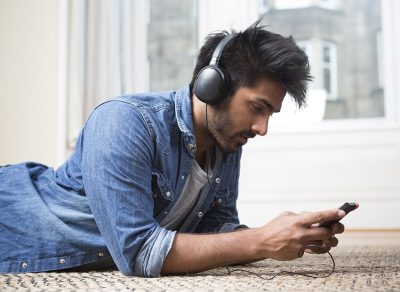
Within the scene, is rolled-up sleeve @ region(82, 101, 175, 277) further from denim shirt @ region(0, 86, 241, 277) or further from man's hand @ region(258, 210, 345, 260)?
man's hand @ region(258, 210, 345, 260)

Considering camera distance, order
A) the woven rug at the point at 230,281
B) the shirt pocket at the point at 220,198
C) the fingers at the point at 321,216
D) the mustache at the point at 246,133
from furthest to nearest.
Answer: the shirt pocket at the point at 220,198
the mustache at the point at 246,133
the fingers at the point at 321,216
the woven rug at the point at 230,281

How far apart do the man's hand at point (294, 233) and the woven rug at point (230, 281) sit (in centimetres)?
5

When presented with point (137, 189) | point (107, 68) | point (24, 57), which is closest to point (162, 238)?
point (137, 189)

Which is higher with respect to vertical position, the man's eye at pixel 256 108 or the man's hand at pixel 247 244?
A: the man's eye at pixel 256 108

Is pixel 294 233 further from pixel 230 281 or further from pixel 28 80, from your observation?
pixel 28 80

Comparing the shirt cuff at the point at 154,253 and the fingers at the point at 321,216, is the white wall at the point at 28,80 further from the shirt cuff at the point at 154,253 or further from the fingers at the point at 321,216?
the fingers at the point at 321,216

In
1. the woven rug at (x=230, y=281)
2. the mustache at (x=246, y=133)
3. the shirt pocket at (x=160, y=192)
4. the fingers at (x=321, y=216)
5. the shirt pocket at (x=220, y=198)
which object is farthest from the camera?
the shirt pocket at (x=220, y=198)

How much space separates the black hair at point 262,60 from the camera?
1.23 metres

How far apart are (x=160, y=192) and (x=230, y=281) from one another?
266mm

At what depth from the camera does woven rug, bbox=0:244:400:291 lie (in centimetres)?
92

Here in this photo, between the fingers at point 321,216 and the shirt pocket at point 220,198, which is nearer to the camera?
the fingers at point 321,216

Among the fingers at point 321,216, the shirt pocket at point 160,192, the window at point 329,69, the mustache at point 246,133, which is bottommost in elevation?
the fingers at point 321,216

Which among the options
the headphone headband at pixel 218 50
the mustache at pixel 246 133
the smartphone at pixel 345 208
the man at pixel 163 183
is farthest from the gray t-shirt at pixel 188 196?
the smartphone at pixel 345 208

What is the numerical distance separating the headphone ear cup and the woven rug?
36cm
